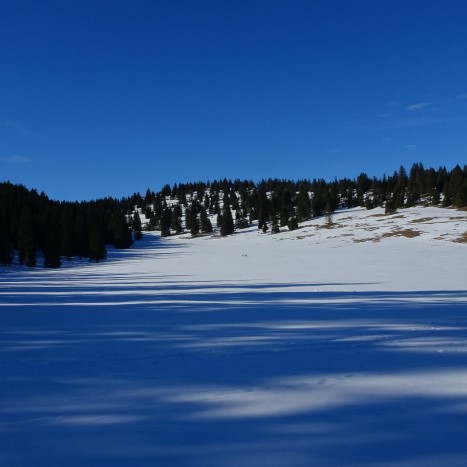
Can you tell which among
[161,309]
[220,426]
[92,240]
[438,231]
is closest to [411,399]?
[220,426]

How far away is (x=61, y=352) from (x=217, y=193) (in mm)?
191821

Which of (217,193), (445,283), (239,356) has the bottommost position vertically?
(445,283)

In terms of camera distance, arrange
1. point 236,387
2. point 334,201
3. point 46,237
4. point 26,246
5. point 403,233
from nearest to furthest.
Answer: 1. point 236,387
2. point 26,246
3. point 46,237
4. point 403,233
5. point 334,201

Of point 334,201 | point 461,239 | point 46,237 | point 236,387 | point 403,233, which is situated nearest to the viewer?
point 236,387

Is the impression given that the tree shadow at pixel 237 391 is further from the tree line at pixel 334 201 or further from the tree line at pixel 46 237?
the tree line at pixel 334 201

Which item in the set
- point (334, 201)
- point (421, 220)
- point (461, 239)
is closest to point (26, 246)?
point (461, 239)

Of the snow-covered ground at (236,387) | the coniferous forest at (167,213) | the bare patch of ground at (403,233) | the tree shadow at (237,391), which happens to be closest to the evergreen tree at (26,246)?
the coniferous forest at (167,213)

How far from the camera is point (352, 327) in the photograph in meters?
9.45

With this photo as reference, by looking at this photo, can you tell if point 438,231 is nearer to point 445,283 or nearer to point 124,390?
point 445,283

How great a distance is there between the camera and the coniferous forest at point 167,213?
54.4 m

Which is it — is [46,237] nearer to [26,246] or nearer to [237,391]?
[26,246]

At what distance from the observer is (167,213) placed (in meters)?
137

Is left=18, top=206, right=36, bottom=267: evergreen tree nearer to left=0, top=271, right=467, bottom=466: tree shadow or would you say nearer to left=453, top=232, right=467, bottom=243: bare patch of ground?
→ left=0, top=271, right=467, bottom=466: tree shadow

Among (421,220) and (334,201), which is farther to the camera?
(334,201)
